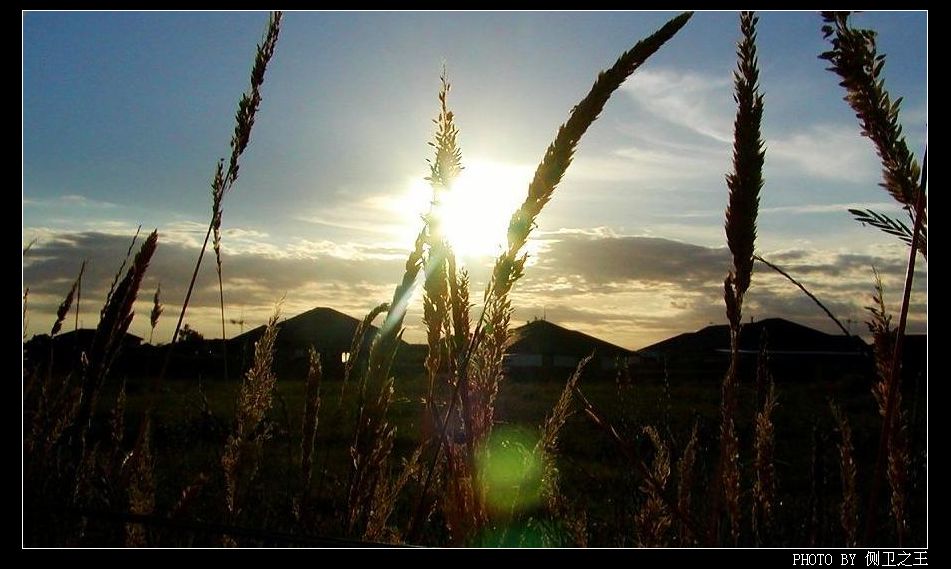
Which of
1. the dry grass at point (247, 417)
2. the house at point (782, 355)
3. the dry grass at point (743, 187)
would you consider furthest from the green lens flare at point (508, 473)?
the house at point (782, 355)

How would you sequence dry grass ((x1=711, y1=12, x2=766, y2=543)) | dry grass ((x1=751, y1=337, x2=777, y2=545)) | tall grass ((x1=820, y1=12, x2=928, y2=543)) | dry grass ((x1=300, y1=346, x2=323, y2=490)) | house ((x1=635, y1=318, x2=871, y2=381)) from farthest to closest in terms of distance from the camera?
1. house ((x1=635, y1=318, x2=871, y2=381))
2. dry grass ((x1=300, y1=346, x2=323, y2=490))
3. dry grass ((x1=751, y1=337, x2=777, y2=545))
4. dry grass ((x1=711, y1=12, x2=766, y2=543))
5. tall grass ((x1=820, y1=12, x2=928, y2=543))

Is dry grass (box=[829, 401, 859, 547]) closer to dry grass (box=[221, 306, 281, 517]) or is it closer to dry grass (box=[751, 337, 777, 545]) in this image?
dry grass (box=[751, 337, 777, 545])

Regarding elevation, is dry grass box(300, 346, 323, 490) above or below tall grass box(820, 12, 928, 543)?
below

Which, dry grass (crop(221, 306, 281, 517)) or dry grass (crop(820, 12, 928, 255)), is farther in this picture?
dry grass (crop(221, 306, 281, 517))

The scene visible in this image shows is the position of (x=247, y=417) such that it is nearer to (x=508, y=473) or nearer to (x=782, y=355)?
(x=508, y=473)

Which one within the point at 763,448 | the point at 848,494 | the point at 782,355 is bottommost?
the point at 782,355

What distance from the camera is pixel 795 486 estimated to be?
8.11 metres

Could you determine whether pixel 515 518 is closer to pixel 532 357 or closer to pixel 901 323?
pixel 901 323

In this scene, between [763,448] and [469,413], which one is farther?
[763,448]

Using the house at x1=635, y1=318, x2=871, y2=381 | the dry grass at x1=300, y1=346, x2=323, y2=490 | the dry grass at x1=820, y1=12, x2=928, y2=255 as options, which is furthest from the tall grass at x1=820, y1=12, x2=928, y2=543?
the house at x1=635, y1=318, x2=871, y2=381

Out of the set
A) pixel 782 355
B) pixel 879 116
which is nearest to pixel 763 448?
pixel 879 116

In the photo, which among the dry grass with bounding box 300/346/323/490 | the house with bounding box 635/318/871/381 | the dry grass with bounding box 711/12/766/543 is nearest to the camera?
the dry grass with bounding box 711/12/766/543
